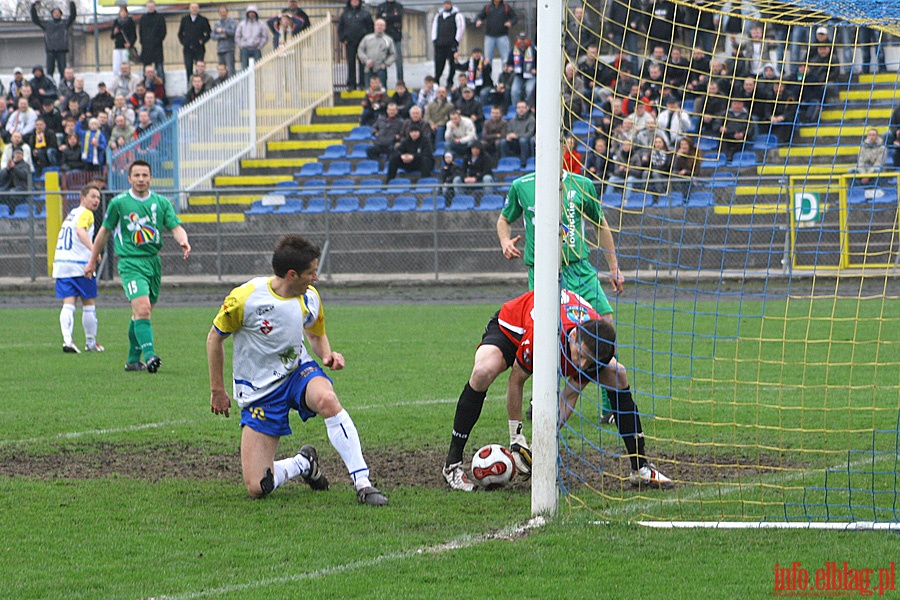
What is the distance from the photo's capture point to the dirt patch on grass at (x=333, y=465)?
22.0ft

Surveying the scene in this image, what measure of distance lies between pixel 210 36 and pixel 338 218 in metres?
8.26

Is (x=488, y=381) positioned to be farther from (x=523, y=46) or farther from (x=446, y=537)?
(x=523, y=46)

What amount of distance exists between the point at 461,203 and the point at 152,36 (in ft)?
34.1

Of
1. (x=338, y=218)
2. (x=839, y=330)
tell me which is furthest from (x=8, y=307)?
(x=839, y=330)

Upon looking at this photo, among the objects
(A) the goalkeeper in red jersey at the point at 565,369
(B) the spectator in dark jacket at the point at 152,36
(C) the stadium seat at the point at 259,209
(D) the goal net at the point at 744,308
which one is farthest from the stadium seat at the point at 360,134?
(A) the goalkeeper in red jersey at the point at 565,369

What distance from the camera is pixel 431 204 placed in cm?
2200

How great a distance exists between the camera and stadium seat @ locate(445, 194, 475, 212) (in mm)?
21797

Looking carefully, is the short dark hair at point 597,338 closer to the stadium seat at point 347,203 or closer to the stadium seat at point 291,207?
the stadium seat at point 347,203

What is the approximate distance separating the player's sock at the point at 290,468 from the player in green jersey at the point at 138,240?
5518 mm

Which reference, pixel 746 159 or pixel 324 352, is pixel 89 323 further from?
pixel 746 159

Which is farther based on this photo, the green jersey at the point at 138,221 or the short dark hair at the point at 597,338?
the green jersey at the point at 138,221

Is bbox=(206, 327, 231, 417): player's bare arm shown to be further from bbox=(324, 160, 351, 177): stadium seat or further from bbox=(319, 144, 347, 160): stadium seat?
bbox=(319, 144, 347, 160): stadium seat

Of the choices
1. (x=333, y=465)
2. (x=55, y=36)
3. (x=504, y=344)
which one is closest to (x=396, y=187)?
(x=55, y=36)

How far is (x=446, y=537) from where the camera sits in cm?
542
